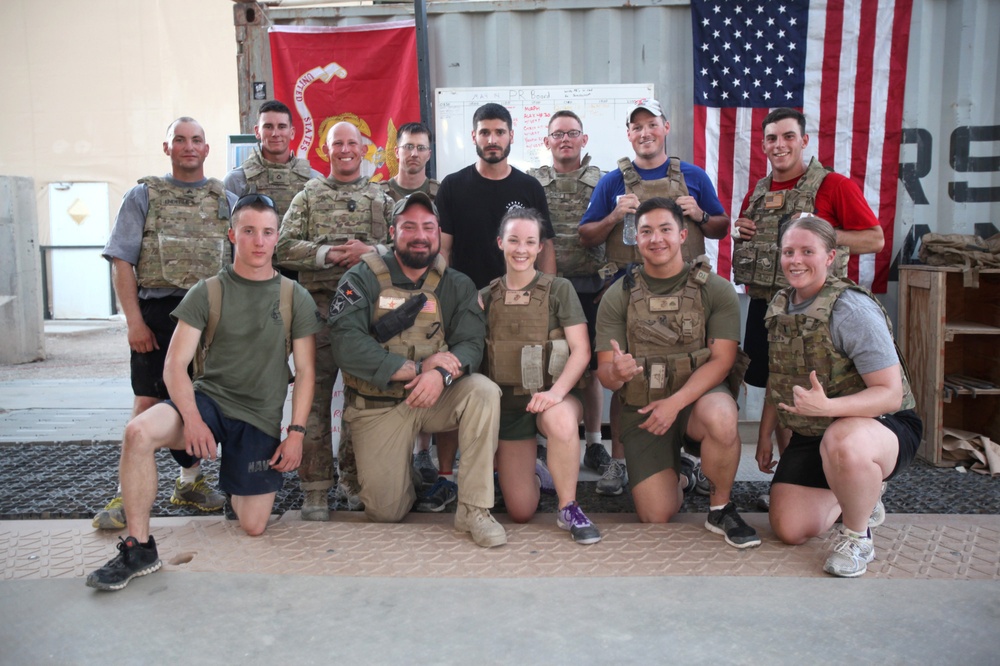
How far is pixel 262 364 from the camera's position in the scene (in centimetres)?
361

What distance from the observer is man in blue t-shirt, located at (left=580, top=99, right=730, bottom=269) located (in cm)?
436

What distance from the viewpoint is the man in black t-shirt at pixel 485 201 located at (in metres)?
4.35

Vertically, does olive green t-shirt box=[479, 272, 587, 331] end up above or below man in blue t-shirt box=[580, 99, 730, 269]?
below

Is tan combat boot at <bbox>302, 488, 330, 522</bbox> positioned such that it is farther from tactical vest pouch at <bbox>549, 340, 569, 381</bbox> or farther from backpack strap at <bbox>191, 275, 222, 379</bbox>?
tactical vest pouch at <bbox>549, 340, 569, 381</bbox>

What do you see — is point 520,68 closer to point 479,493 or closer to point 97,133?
point 479,493

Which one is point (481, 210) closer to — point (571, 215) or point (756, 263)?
point (571, 215)

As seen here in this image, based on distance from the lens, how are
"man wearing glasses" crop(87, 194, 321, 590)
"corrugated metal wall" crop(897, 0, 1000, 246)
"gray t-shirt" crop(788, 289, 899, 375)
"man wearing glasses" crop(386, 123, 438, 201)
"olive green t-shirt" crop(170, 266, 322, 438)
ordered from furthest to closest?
"corrugated metal wall" crop(897, 0, 1000, 246) → "man wearing glasses" crop(386, 123, 438, 201) → "olive green t-shirt" crop(170, 266, 322, 438) → "man wearing glasses" crop(87, 194, 321, 590) → "gray t-shirt" crop(788, 289, 899, 375)

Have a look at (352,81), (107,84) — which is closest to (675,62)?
(352,81)

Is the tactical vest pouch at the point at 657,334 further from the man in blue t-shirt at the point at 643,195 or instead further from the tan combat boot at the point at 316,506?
the tan combat boot at the point at 316,506

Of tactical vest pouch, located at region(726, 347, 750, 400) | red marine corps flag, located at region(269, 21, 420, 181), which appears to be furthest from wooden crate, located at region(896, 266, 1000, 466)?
red marine corps flag, located at region(269, 21, 420, 181)

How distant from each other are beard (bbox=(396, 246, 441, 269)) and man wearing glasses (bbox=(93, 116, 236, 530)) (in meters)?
1.06

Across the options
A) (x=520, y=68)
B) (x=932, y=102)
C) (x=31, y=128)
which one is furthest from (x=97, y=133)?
(x=932, y=102)

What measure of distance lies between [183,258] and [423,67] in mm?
2305

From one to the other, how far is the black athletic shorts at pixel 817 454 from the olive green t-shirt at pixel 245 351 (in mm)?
2326
